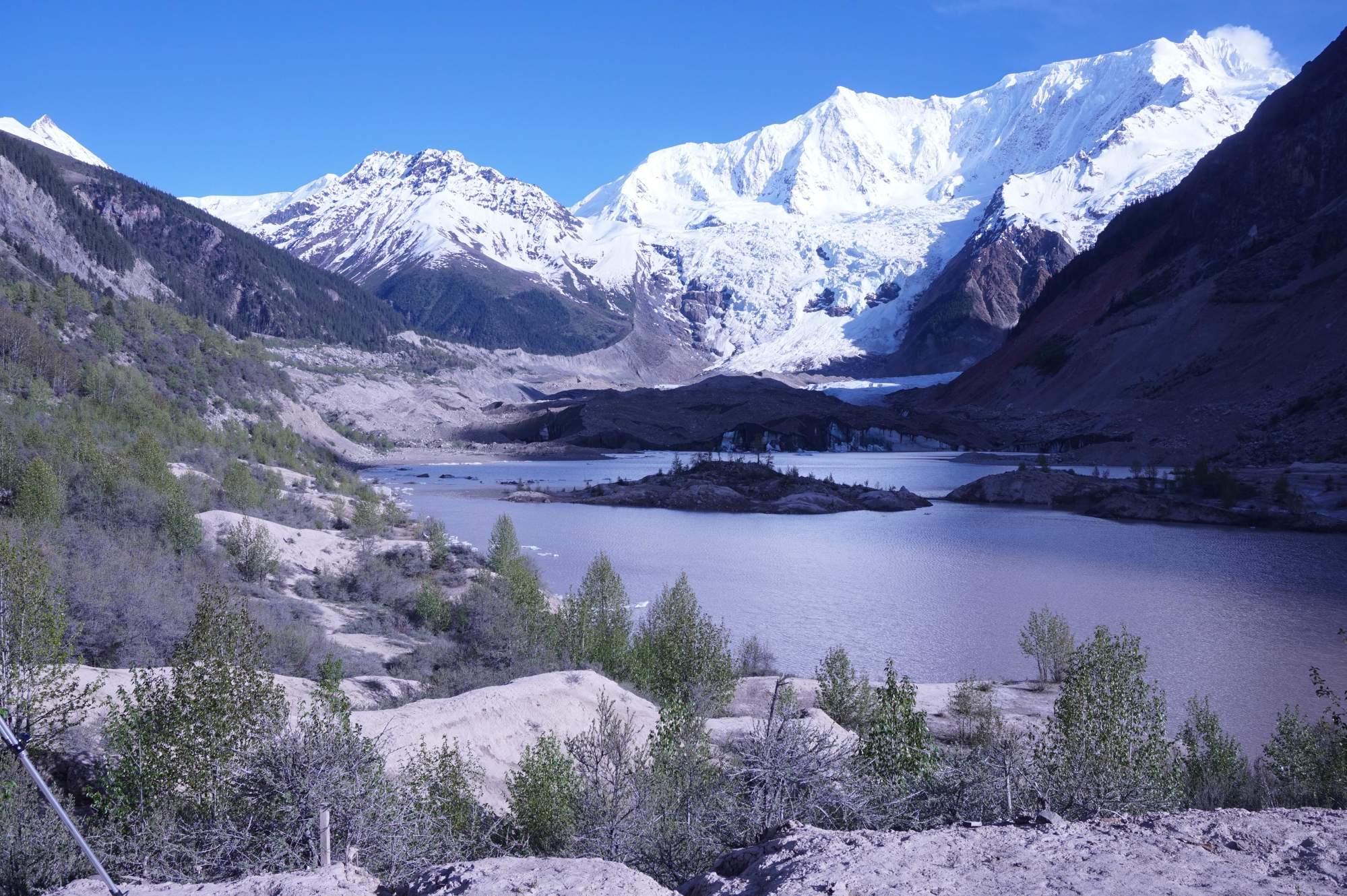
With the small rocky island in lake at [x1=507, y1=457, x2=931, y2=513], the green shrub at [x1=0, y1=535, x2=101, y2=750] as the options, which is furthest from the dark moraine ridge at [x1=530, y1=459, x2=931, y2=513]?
the green shrub at [x1=0, y1=535, x2=101, y2=750]

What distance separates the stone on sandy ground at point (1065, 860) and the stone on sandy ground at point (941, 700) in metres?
8.56

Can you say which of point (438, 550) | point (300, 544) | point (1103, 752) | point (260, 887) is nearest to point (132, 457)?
point (300, 544)

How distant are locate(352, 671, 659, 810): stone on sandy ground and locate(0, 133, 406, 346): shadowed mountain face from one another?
Answer: 60.9 meters

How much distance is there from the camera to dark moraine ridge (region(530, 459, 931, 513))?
5538 centimetres

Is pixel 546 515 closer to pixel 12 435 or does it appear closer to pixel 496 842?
pixel 12 435

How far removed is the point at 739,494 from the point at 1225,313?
143ft

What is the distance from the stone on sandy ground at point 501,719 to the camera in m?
12.0

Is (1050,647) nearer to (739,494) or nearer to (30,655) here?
(30,655)

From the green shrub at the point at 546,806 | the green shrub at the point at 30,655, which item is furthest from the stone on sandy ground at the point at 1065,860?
the green shrub at the point at 30,655

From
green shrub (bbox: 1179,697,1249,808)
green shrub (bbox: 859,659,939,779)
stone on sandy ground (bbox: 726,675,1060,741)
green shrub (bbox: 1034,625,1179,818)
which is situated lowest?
stone on sandy ground (bbox: 726,675,1060,741)

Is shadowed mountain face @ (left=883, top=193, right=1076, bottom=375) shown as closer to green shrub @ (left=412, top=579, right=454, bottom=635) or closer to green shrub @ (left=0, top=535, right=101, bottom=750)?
green shrub @ (left=412, top=579, right=454, bottom=635)

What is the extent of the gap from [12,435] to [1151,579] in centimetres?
3624

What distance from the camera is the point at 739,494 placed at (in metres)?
59.2

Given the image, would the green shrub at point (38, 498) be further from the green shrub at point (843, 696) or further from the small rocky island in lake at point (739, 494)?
the small rocky island in lake at point (739, 494)
